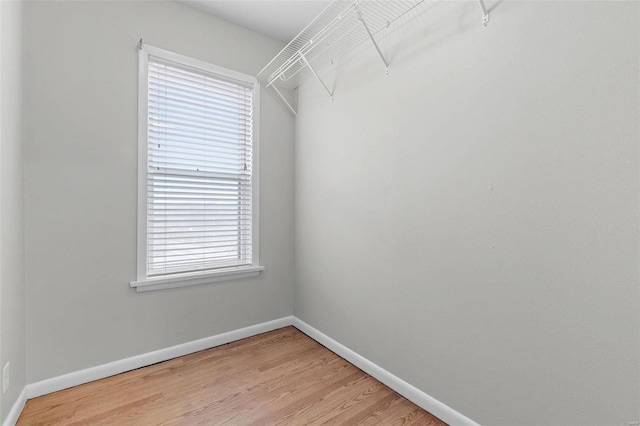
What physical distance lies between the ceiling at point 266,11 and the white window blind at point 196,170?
0.46 meters

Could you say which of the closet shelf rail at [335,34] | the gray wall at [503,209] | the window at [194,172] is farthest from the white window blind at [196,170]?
the gray wall at [503,209]

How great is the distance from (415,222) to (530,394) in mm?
871

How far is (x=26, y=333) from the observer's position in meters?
1.62

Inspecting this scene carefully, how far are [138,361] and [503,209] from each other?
2.35 metres

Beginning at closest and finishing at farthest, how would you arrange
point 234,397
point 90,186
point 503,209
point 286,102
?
point 503,209, point 234,397, point 90,186, point 286,102

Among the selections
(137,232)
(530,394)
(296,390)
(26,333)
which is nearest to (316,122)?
(137,232)

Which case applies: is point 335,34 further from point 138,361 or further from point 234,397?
point 138,361

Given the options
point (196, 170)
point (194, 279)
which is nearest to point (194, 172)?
point (196, 170)

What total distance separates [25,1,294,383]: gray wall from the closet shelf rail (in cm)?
59

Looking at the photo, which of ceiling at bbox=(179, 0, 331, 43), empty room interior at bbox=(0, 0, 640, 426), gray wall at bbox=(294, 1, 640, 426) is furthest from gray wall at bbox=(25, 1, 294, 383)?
gray wall at bbox=(294, 1, 640, 426)

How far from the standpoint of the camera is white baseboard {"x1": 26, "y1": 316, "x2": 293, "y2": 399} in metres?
1.67

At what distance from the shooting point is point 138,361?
76.2 inches

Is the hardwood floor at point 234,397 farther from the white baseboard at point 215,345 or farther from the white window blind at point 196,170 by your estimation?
the white window blind at point 196,170

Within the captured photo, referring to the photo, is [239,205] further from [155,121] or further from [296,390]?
[296,390]
